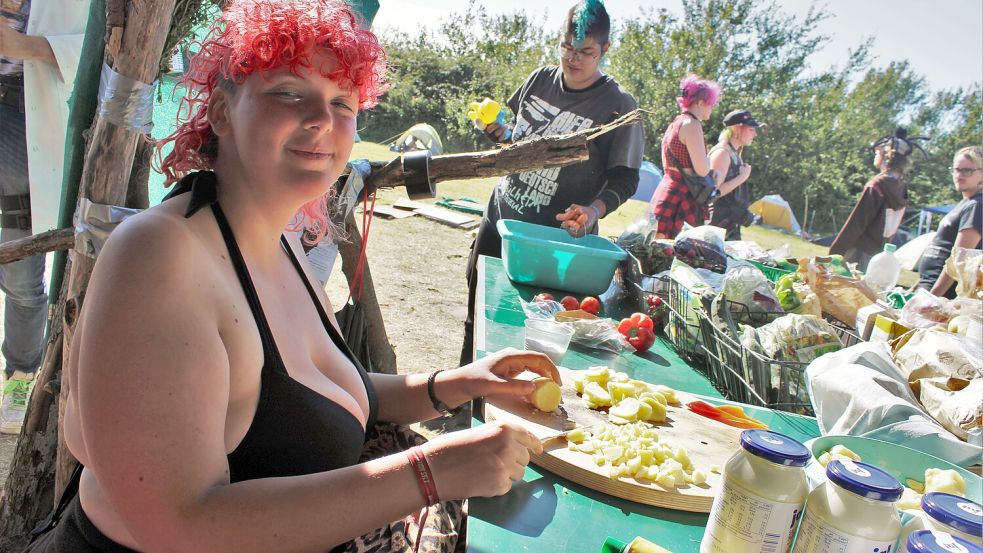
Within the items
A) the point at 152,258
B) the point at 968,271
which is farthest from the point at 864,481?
the point at 968,271

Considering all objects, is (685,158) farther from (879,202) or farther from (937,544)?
(937,544)

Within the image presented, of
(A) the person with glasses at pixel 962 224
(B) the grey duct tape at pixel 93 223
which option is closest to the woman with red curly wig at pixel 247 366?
(B) the grey duct tape at pixel 93 223

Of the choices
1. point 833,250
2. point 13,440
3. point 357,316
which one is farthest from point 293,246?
point 833,250

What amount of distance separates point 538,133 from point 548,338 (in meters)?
1.94

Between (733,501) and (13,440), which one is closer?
(733,501)

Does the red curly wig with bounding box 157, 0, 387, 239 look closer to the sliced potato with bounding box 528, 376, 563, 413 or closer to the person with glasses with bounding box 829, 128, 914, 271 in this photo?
the sliced potato with bounding box 528, 376, 563, 413

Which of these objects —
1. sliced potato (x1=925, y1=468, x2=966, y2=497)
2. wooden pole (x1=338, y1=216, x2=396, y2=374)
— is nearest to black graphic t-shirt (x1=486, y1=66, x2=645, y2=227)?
wooden pole (x1=338, y1=216, x2=396, y2=374)

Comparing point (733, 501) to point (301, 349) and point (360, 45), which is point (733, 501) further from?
point (360, 45)

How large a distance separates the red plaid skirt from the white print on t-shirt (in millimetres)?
2518

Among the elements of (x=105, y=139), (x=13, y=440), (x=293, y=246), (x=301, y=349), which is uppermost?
(x=105, y=139)

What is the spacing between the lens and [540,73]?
394 centimetres

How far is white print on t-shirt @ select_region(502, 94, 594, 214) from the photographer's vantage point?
365cm

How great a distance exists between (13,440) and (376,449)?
8.24 ft

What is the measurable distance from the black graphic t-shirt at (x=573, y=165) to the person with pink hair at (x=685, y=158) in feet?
7.97
